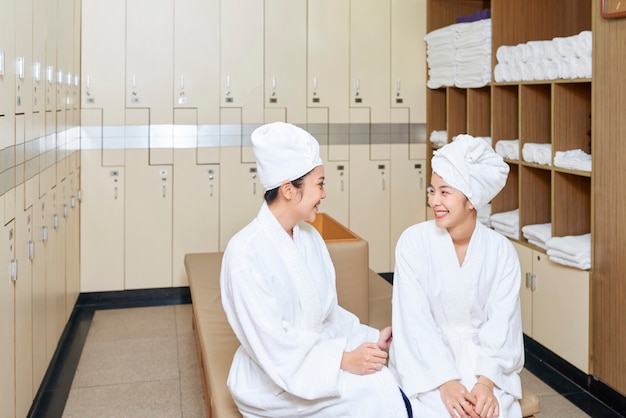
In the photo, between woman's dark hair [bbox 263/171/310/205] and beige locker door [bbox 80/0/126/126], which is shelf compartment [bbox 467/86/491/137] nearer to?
beige locker door [bbox 80/0/126/126]

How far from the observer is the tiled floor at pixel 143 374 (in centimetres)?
313

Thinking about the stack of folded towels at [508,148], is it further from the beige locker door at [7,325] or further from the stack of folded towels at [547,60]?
the beige locker door at [7,325]

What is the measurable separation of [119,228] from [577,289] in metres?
2.98

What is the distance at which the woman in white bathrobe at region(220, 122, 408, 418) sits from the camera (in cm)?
201

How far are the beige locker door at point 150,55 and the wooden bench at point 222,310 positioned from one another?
51.5 inches

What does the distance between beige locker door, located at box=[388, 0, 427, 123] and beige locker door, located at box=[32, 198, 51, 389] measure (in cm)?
279

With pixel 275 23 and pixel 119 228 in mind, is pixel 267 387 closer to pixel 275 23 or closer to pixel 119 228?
pixel 119 228

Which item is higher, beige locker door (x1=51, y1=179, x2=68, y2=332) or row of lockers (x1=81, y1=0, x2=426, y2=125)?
row of lockers (x1=81, y1=0, x2=426, y2=125)

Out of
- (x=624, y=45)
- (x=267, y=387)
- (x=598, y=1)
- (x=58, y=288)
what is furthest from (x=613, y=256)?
(x=58, y=288)

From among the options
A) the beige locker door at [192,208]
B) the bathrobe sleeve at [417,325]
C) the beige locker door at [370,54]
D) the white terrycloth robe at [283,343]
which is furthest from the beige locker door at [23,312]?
the beige locker door at [370,54]

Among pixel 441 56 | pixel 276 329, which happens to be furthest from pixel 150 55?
pixel 276 329

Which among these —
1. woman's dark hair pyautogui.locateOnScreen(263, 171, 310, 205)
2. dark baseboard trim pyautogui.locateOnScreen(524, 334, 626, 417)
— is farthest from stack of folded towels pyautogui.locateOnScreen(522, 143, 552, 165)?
woman's dark hair pyautogui.locateOnScreen(263, 171, 310, 205)

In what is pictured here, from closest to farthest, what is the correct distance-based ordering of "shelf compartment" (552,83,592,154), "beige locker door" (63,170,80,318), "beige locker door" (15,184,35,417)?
"beige locker door" (15,184,35,417) → "shelf compartment" (552,83,592,154) → "beige locker door" (63,170,80,318)

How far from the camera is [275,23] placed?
4812mm
